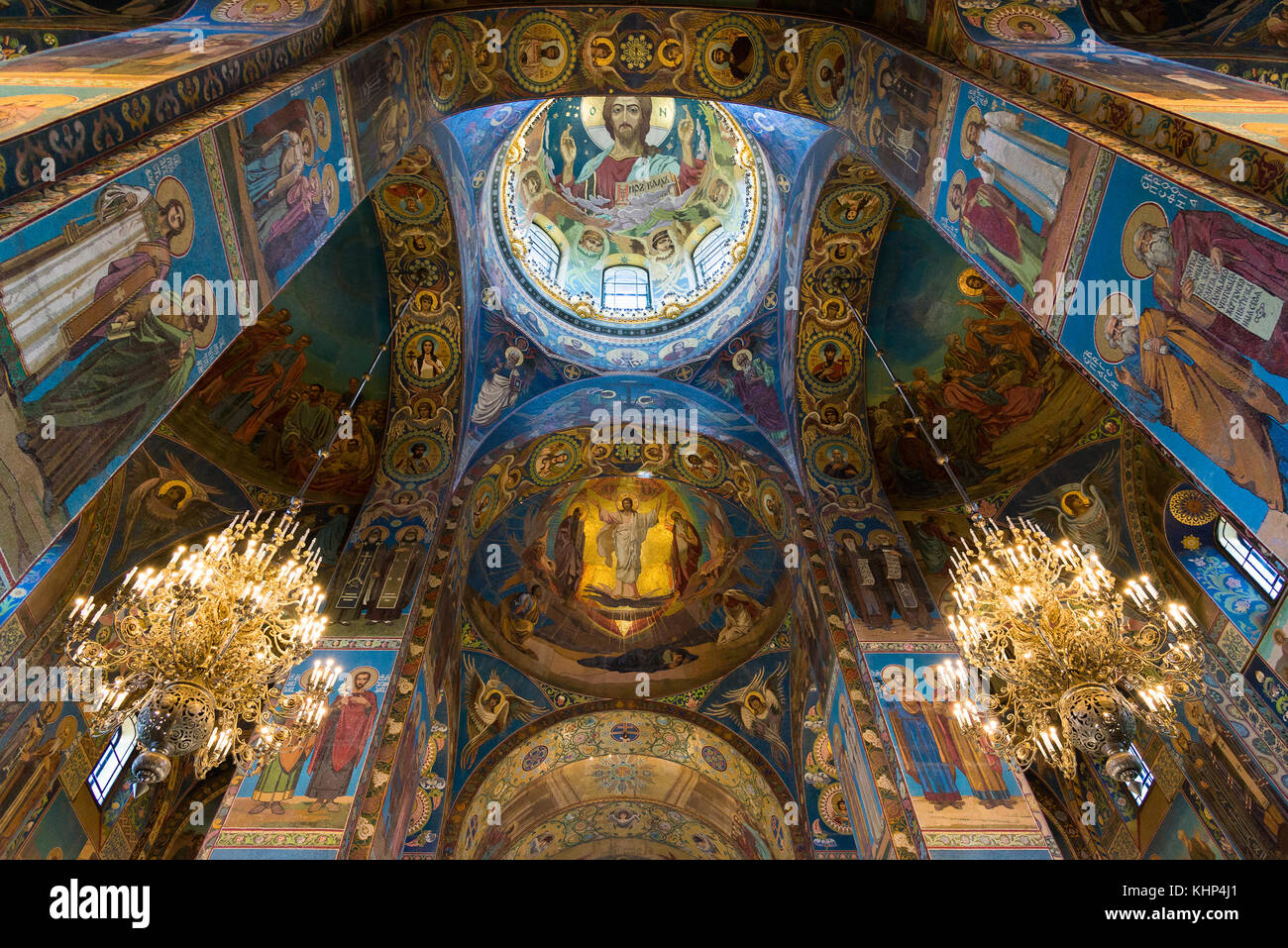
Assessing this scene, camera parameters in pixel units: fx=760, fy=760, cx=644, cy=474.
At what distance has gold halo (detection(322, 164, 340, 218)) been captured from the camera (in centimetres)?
670

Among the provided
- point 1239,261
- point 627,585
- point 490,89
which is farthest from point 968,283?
point 627,585

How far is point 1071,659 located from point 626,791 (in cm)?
1031

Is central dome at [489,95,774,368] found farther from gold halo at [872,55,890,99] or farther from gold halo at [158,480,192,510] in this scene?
gold halo at [158,480,192,510]

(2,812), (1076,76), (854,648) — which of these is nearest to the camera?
(1076,76)

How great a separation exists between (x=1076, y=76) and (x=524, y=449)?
29.7 feet

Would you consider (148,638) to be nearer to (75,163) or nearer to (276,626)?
(276,626)

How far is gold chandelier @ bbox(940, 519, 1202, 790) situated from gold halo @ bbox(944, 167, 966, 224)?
2931 millimetres

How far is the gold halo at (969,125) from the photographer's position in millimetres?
6406

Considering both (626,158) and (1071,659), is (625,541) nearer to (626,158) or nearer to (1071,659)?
(626,158)

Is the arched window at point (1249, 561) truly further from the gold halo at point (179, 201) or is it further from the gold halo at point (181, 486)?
the gold halo at point (181, 486)

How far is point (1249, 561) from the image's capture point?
29.0 feet

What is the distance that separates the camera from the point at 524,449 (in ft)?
41.2

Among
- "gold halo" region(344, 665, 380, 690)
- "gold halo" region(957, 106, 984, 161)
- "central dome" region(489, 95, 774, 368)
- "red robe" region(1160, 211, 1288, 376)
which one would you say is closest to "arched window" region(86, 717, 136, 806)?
"gold halo" region(344, 665, 380, 690)
